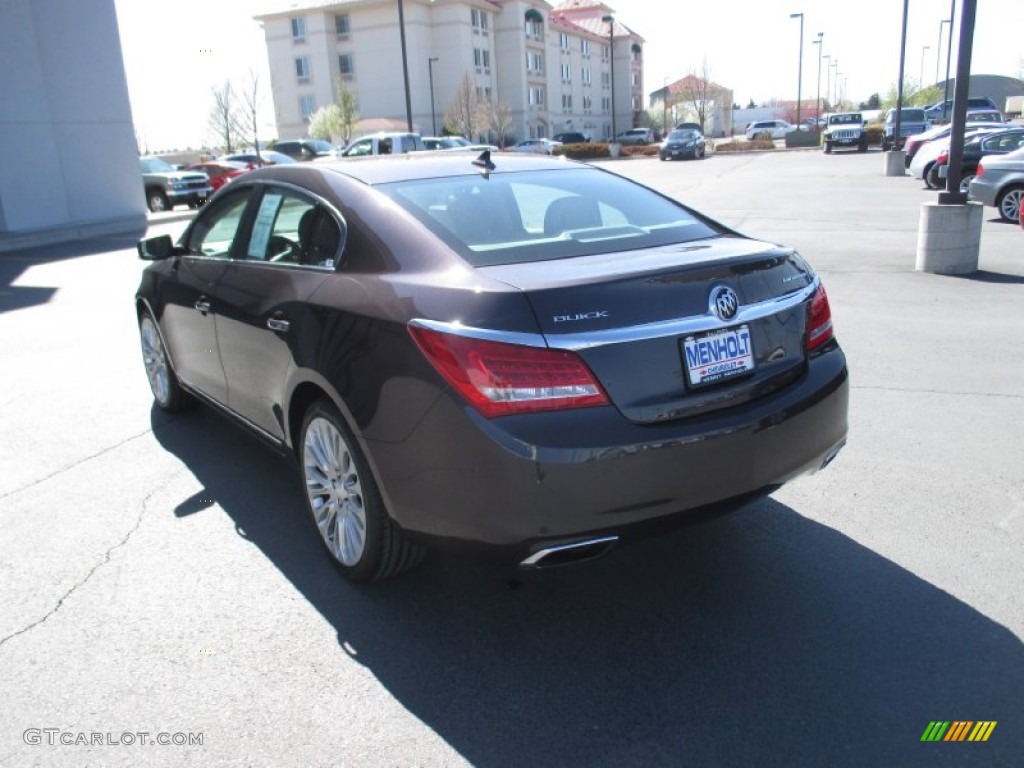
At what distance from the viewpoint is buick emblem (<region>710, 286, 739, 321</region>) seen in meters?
2.93

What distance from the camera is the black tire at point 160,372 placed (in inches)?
222

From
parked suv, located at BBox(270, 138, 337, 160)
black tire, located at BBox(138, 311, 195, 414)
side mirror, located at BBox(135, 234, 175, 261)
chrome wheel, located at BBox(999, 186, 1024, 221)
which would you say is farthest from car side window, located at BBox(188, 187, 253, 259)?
parked suv, located at BBox(270, 138, 337, 160)

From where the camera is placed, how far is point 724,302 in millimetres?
2951

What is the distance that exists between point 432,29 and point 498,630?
3009 inches

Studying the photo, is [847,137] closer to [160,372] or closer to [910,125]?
[910,125]

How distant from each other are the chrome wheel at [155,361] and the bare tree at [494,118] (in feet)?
200

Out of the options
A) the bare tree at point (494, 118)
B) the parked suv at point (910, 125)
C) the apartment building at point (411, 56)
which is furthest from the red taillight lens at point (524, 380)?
the apartment building at point (411, 56)

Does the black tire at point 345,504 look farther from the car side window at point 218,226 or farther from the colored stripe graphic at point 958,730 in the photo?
the colored stripe graphic at point 958,730

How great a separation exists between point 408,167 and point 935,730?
3027 mm

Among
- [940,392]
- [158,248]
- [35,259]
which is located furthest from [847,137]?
[158,248]

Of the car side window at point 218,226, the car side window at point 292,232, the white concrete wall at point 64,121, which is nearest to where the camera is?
the car side window at point 292,232

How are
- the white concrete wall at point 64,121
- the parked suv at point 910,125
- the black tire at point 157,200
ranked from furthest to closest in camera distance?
the parked suv at point 910,125, the black tire at point 157,200, the white concrete wall at point 64,121

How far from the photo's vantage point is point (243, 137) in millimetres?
71125

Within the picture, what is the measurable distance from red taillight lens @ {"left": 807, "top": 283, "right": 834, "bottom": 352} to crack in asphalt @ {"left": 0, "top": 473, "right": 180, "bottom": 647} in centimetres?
312
